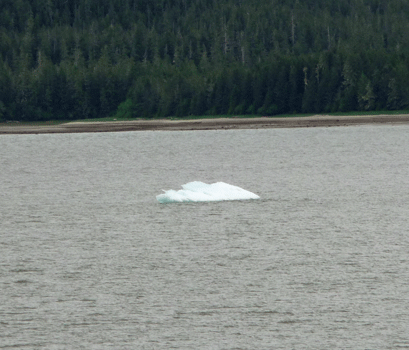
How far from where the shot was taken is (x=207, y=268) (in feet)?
59.0

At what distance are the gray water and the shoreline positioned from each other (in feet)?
295

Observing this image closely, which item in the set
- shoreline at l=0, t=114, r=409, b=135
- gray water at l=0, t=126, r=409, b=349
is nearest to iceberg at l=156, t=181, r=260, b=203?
gray water at l=0, t=126, r=409, b=349

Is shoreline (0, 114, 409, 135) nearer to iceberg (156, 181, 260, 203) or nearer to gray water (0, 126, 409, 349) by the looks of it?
gray water (0, 126, 409, 349)

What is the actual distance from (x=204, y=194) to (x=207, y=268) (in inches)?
534

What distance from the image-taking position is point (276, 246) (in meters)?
20.7

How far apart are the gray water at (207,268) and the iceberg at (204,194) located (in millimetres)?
734

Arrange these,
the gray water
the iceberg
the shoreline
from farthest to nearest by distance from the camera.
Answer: the shoreline → the iceberg → the gray water

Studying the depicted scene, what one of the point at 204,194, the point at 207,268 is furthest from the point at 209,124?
the point at 207,268

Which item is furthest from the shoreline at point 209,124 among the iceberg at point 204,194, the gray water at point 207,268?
the iceberg at point 204,194

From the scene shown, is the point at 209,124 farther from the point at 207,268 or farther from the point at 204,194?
the point at 207,268

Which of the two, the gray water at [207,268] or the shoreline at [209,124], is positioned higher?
the gray water at [207,268]

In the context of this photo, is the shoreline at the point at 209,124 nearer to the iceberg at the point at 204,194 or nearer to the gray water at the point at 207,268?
the gray water at the point at 207,268

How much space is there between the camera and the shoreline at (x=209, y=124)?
127m

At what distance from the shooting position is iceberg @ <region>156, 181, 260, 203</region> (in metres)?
30.7
